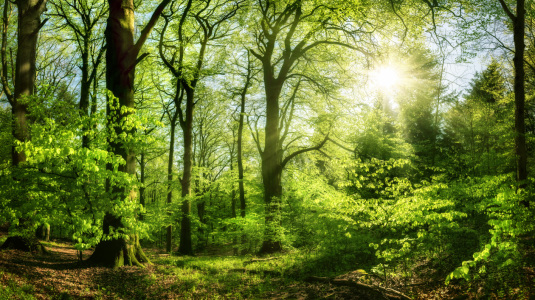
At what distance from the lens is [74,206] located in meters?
5.45

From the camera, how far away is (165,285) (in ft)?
23.3

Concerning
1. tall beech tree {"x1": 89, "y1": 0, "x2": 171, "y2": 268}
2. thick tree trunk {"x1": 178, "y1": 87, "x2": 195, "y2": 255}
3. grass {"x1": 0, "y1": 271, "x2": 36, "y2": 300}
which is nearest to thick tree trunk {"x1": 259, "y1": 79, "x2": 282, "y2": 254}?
thick tree trunk {"x1": 178, "y1": 87, "x2": 195, "y2": 255}

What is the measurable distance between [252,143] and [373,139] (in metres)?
13.6

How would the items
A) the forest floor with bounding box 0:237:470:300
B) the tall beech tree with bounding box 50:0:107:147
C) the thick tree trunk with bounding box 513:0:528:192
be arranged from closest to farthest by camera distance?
the forest floor with bounding box 0:237:470:300, the thick tree trunk with bounding box 513:0:528:192, the tall beech tree with bounding box 50:0:107:147

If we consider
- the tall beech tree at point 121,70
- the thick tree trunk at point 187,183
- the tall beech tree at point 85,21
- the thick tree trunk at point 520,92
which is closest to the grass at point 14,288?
the tall beech tree at point 121,70

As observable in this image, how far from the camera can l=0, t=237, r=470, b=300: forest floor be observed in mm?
5527

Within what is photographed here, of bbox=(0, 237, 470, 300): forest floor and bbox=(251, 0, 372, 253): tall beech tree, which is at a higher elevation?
bbox=(251, 0, 372, 253): tall beech tree

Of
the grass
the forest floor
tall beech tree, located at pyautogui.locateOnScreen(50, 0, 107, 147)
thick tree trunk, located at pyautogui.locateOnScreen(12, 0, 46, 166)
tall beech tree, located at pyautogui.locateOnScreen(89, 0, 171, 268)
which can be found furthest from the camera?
tall beech tree, located at pyautogui.locateOnScreen(50, 0, 107, 147)

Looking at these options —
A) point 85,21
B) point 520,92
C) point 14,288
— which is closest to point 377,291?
point 14,288

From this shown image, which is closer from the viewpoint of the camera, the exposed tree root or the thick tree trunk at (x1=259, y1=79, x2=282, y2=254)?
the exposed tree root

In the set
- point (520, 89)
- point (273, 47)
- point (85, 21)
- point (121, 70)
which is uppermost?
point (85, 21)

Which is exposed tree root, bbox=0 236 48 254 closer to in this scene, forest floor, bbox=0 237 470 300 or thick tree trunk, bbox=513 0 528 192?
forest floor, bbox=0 237 470 300

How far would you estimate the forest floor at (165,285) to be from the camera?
18.1 ft

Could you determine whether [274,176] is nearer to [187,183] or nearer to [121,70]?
[187,183]
